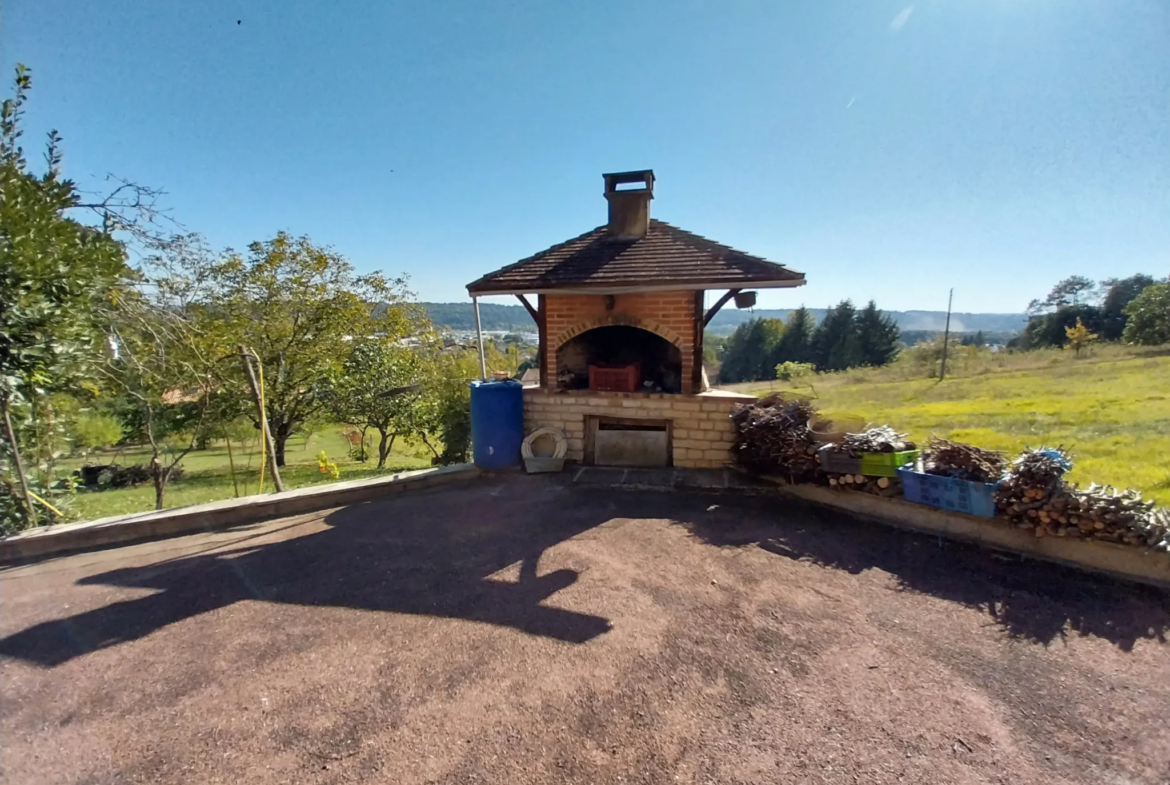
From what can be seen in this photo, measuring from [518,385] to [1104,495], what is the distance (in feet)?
16.4

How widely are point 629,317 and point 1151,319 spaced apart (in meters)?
30.0

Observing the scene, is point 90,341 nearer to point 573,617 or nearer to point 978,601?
point 573,617

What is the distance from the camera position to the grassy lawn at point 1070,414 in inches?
177

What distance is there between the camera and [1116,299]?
36.4 metres

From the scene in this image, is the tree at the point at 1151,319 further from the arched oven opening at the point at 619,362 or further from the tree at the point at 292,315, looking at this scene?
the tree at the point at 292,315

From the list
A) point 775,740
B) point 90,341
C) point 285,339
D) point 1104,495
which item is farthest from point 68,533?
point 285,339

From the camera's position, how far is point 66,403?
558cm

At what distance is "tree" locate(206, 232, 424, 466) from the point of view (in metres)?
12.9

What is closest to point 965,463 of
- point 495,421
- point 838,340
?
point 495,421

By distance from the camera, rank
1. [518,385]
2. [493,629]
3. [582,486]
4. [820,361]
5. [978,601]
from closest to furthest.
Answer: [493,629], [978,601], [582,486], [518,385], [820,361]

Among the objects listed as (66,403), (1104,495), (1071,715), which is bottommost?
(1071,715)

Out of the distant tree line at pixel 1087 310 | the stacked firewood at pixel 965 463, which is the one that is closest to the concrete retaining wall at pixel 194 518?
the stacked firewood at pixel 965 463

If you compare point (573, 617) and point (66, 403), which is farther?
point (66, 403)

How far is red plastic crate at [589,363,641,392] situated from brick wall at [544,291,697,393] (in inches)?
19.5
